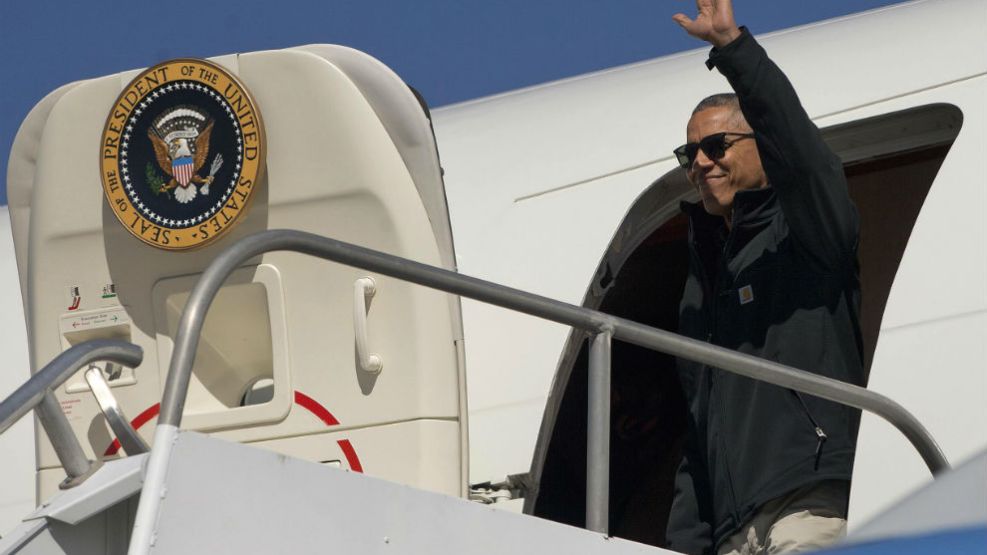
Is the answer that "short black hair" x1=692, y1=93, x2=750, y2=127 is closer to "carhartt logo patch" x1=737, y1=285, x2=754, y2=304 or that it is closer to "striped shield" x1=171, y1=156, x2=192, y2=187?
"carhartt logo patch" x1=737, y1=285, x2=754, y2=304

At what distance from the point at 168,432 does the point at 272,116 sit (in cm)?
216

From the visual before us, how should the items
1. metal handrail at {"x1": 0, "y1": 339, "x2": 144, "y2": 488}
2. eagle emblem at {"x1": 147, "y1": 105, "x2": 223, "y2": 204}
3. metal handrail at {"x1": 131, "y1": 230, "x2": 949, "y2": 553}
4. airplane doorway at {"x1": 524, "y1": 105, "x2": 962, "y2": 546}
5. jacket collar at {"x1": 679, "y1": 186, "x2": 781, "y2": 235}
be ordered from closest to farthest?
metal handrail at {"x1": 131, "y1": 230, "x2": 949, "y2": 553} → metal handrail at {"x1": 0, "y1": 339, "x2": 144, "y2": 488} → jacket collar at {"x1": 679, "y1": 186, "x2": 781, "y2": 235} → eagle emblem at {"x1": 147, "y1": 105, "x2": 223, "y2": 204} → airplane doorway at {"x1": 524, "y1": 105, "x2": 962, "y2": 546}

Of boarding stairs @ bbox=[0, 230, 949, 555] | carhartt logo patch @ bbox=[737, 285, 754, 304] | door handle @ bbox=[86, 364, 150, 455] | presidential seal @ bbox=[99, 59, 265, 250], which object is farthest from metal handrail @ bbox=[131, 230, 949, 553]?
presidential seal @ bbox=[99, 59, 265, 250]

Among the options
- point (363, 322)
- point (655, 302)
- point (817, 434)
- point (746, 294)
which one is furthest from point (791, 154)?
point (655, 302)

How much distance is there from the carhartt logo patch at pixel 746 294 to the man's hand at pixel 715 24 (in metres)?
0.72

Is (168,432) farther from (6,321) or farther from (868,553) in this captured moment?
(6,321)

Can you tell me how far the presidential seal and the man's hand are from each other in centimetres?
157

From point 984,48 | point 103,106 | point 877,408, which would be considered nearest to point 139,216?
point 103,106

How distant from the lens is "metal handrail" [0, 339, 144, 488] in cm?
345

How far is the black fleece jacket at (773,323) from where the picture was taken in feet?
14.0

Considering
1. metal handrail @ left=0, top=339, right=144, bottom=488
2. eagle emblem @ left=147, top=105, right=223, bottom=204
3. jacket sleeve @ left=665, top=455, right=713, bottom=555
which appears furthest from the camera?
eagle emblem @ left=147, top=105, right=223, bottom=204

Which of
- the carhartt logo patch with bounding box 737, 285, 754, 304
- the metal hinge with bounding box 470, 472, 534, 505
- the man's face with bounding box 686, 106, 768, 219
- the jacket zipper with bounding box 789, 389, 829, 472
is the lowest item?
the metal hinge with bounding box 470, 472, 534, 505

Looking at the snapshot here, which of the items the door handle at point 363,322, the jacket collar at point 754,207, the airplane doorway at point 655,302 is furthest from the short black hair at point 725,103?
the door handle at point 363,322

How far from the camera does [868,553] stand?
2338mm
